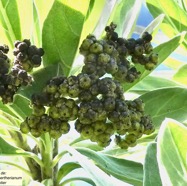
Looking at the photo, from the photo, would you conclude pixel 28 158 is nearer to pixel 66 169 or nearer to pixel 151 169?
pixel 66 169

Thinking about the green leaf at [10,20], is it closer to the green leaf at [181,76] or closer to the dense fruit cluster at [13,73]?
the dense fruit cluster at [13,73]

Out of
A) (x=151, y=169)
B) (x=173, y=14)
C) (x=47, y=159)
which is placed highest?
(x=173, y=14)

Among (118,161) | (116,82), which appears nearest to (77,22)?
(116,82)

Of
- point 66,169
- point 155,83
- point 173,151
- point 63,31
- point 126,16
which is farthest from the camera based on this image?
point 155,83

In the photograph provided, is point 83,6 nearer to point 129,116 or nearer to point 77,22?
point 77,22

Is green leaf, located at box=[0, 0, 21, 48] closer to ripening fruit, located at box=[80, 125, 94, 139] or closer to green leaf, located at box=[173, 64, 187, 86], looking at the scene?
ripening fruit, located at box=[80, 125, 94, 139]

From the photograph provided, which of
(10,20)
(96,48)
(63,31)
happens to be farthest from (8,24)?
(96,48)
